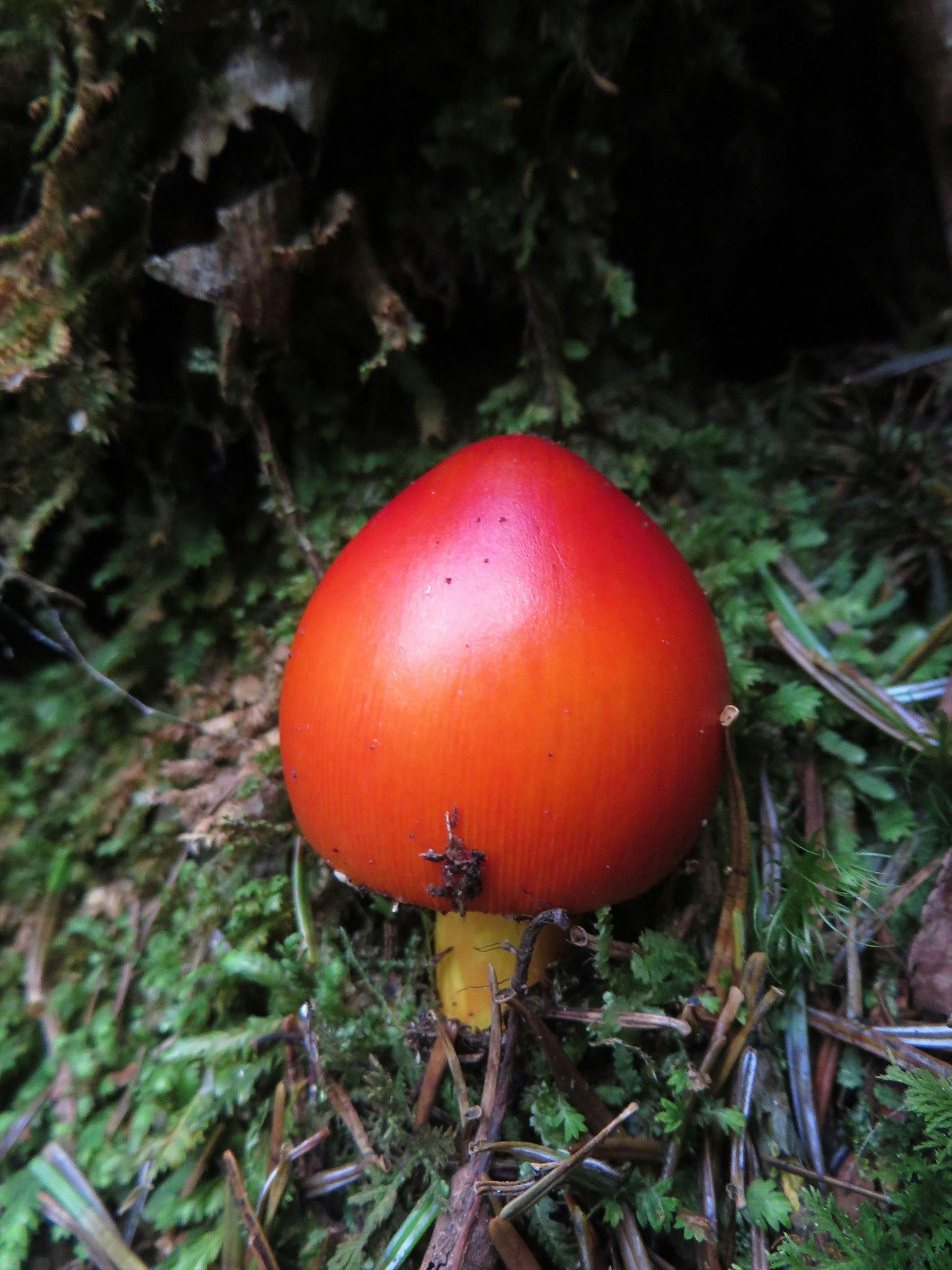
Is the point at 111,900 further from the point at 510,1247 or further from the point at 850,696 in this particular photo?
the point at 850,696

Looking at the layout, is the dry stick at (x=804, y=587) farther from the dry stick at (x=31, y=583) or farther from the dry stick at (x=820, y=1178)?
the dry stick at (x=31, y=583)

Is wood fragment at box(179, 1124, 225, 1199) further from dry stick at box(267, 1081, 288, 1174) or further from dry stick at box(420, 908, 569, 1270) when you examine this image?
dry stick at box(420, 908, 569, 1270)

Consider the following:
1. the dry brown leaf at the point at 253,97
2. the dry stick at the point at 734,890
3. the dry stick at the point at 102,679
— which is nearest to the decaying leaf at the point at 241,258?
the dry brown leaf at the point at 253,97

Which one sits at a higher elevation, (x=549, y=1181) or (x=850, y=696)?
(x=850, y=696)

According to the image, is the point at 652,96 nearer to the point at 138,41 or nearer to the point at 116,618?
the point at 138,41

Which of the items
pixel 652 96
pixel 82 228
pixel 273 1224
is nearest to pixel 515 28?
pixel 652 96

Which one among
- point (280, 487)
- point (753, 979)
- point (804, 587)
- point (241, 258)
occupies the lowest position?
point (753, 979)

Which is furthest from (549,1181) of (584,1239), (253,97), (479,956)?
(253,97)
